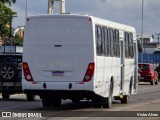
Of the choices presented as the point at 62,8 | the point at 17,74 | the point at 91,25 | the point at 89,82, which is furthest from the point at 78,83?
the point at 62,8

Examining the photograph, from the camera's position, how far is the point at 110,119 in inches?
728

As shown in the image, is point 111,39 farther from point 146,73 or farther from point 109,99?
point 146,73

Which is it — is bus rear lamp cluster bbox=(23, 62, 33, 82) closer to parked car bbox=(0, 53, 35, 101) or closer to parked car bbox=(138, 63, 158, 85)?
parked car bbox=(0, 53, 35, 101)

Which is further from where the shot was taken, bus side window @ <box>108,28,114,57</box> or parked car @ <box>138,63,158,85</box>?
parked car @ <box>138,63,158,85</box>

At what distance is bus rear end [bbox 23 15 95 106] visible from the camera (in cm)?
2108

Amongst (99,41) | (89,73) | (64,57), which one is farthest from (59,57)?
(99,41)

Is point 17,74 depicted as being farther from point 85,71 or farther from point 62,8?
point 62,8

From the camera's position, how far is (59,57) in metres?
21.2

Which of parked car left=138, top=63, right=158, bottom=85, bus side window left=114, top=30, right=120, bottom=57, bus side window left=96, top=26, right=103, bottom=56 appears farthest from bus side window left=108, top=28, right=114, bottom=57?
parked car left=138, top=63, right=158, bottom=85

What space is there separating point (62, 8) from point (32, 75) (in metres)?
42.5

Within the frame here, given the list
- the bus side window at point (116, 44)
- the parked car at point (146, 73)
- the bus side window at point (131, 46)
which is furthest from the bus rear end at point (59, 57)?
the parked car at point (146, 73)

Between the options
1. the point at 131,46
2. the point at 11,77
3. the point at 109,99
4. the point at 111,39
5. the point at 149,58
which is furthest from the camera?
the point at 149,58

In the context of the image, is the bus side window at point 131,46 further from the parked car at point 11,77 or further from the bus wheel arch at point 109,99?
the parked car at point 11,77

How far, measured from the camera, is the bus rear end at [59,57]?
21078 mm
